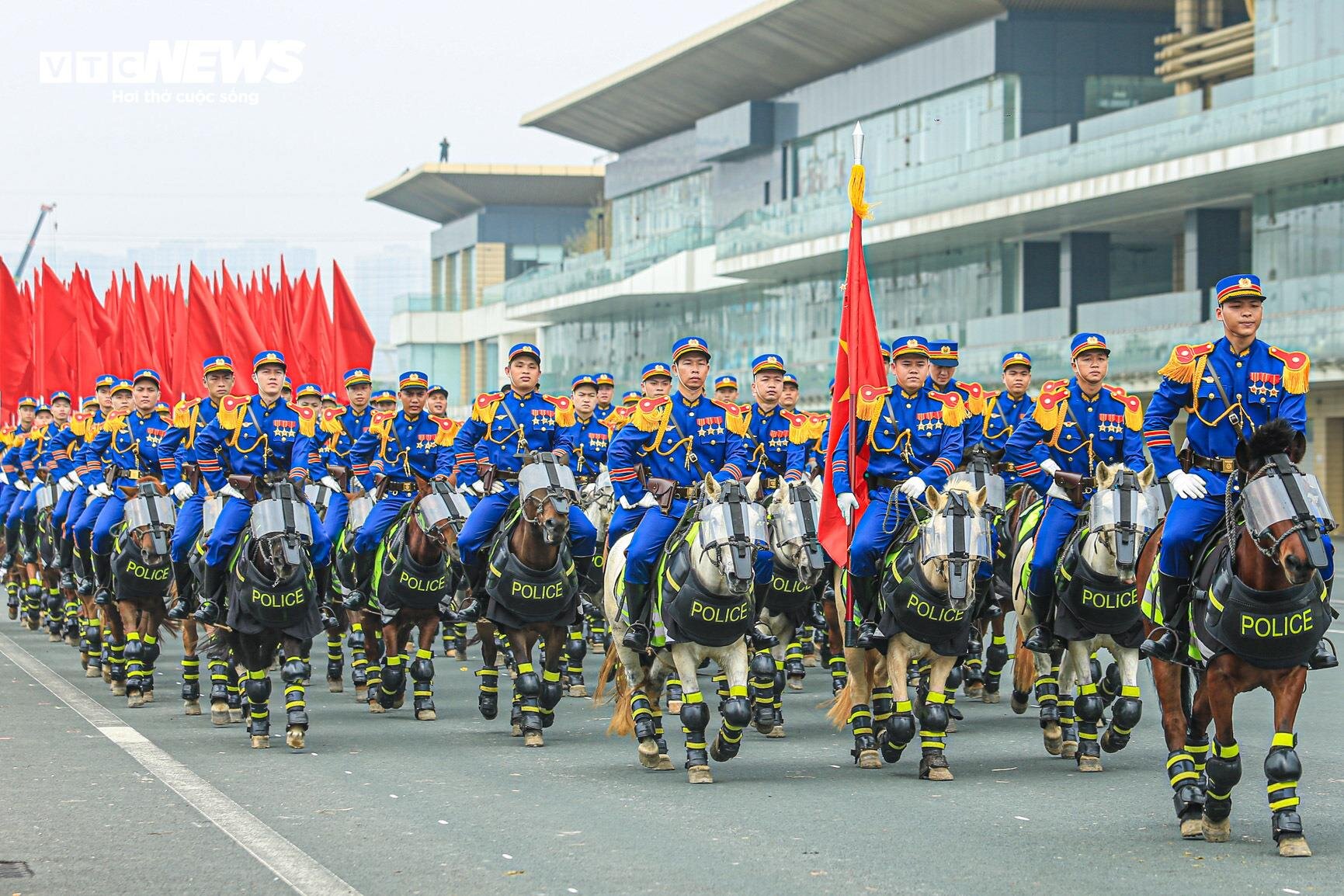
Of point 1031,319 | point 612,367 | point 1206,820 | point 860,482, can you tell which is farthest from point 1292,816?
point 612,367

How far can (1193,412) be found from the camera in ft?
31.2

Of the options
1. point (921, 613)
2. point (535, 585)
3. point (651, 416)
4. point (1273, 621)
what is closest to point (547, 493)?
point (535, 585)

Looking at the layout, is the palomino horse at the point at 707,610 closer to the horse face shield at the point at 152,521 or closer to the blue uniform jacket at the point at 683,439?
the blue uniform jacket at the point at 683,439

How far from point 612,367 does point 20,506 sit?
54072 mm

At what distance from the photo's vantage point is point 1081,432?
43.3 ft

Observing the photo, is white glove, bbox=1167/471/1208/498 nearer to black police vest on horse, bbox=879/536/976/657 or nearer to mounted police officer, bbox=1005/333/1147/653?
black police vest on horse, bbox=879/536/976/657

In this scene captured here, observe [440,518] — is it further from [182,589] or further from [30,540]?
[30,540]

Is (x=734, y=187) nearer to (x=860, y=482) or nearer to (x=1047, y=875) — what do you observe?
(x=860, y=482)

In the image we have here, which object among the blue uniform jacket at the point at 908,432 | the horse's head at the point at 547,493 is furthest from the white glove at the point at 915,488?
the horse's head at the point at 547,493

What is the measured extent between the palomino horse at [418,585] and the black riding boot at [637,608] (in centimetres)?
255

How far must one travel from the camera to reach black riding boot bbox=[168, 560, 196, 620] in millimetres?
15398

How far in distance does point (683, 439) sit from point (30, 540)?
13498 mm

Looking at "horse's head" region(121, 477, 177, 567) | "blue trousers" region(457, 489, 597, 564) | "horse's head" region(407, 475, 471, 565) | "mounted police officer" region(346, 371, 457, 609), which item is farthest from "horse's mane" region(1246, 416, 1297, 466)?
"horse's head" region(121, 477, 177, 567)

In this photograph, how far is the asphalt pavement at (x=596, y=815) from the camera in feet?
27.5
